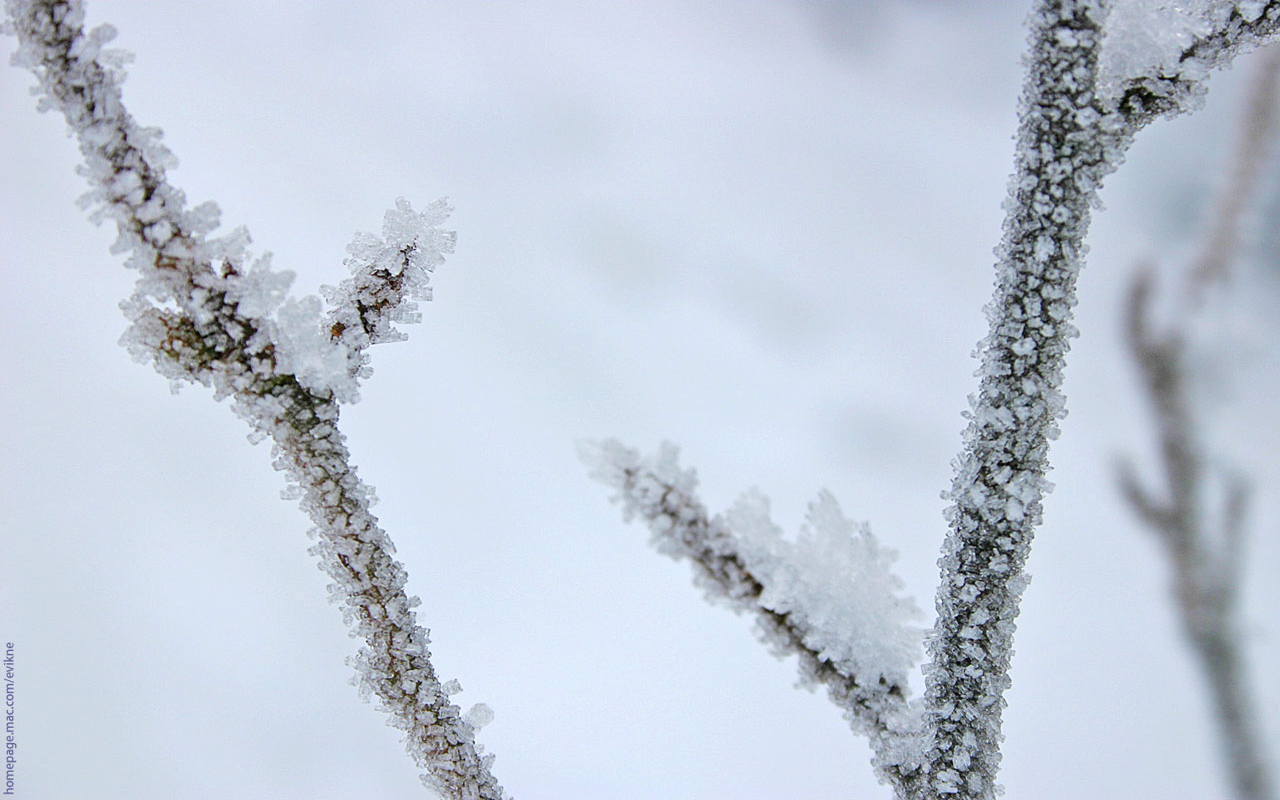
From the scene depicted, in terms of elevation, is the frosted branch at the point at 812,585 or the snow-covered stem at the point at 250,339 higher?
the snow-covered stem at the point at 250,339

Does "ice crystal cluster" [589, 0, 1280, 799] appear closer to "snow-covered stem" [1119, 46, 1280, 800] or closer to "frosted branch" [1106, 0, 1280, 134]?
"frosted branch" [1106, 0, 1280, 134]

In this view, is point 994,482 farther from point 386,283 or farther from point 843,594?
point 386,283

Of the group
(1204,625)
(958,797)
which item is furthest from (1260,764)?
(958,797)

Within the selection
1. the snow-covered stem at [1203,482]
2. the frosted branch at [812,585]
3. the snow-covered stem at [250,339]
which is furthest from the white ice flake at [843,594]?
the snow-covered stem at [1203,482]

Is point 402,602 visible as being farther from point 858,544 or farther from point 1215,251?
point 1215,251

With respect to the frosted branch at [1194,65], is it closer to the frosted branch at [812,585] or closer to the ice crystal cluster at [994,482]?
the ice crystal cluster at [994,482]

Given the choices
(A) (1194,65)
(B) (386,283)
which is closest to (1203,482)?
(A) (1194,65)
